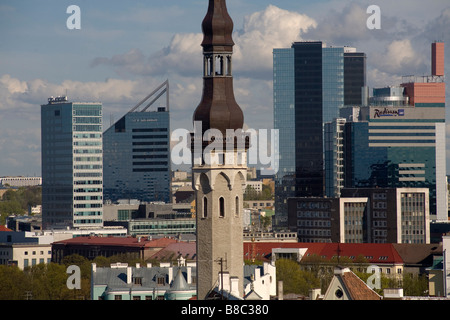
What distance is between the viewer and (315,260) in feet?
616

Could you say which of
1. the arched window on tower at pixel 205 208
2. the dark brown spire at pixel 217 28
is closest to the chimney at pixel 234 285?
the arched window on tower at pixel 205 208

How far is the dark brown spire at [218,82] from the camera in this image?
324 ft

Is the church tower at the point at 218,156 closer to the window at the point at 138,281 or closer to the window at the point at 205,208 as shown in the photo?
the window at the point at 205,208

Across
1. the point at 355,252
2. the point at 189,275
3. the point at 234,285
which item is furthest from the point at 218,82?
the point at 355,252

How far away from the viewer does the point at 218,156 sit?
325ft

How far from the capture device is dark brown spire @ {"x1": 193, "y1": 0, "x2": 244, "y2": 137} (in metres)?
98.7

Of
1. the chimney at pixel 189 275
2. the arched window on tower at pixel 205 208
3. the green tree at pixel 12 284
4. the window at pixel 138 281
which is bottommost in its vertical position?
the green tree at pixel 12 284

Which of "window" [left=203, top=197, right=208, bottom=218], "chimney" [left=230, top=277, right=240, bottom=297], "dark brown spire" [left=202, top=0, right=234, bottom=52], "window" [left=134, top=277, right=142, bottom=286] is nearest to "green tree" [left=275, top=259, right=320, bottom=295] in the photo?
"window" [left=134, top=277, right=142, bottom=286]

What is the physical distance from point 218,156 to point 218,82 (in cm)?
523

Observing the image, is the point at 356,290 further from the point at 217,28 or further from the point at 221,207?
the point at 217,28
